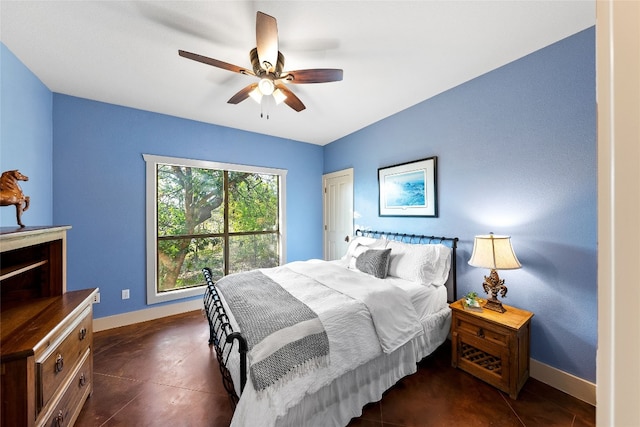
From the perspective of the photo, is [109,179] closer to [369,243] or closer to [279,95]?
[279,95]

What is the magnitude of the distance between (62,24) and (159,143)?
63.9 inches

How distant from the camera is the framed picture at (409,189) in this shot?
9.36 feet

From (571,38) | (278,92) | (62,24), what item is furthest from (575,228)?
(62,24)

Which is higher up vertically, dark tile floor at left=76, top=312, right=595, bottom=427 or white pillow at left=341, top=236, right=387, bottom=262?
white pillow at left=341, top=236, right=387, bottom=262

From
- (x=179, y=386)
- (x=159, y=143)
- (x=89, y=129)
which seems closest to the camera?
(x=179, y=386)

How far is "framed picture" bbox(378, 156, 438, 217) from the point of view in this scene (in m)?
2.85

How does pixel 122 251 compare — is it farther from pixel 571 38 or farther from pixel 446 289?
pixel 571 38

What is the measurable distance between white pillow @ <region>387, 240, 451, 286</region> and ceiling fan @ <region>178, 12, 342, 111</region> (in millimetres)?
1866

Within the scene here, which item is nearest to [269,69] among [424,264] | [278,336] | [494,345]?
[278,336]

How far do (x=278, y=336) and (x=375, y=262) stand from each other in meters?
1.50

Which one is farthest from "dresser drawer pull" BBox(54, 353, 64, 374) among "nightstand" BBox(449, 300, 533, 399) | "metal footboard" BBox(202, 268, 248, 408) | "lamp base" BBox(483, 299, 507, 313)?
"lamp base" BBox(483, 299, 507, 313)

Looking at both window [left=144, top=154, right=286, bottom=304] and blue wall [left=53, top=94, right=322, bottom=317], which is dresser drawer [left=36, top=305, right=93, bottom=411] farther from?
window [left=144, top=154, right=286, bottom=304]

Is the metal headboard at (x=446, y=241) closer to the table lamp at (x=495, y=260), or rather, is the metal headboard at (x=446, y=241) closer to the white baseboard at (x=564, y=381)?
the table lamp at (x=495, y=260)

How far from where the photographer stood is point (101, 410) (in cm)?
179
